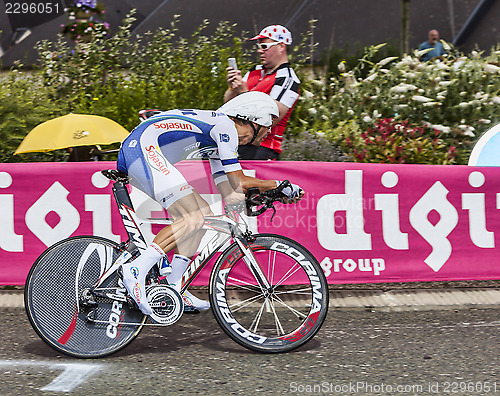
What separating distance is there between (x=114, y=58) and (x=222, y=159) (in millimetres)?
7313

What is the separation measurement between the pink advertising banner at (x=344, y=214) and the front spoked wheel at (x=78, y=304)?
164cm

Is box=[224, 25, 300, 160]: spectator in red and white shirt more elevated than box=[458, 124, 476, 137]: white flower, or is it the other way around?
box=[224, 25, 300, 160]: spectator in red and white shirt

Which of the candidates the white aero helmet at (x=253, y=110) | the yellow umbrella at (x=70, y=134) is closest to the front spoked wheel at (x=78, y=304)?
the white aero helmet at (x=253, y=110)

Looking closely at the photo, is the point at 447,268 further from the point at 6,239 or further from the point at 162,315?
the point at 6,239

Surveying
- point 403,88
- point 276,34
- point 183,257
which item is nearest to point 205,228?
point 183,257

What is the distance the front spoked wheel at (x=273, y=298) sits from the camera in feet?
16.2

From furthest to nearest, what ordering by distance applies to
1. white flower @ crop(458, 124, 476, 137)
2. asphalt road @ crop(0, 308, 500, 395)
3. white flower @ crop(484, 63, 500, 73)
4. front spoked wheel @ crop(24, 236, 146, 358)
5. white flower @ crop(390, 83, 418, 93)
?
white flower @ crop(484, 63, 500, 73) → white flower @ crop(390, 83, 418, 93) → white flower @ crop(458, 124, 476, 137) → front spoked wheel @ crop(24, 236, 146, 358) → asphalt road @ crop(0, 308, 500, 395)

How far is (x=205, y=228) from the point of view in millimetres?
4953

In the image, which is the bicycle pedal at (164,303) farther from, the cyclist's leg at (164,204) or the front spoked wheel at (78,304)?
the front spoked wheel at (78,304)

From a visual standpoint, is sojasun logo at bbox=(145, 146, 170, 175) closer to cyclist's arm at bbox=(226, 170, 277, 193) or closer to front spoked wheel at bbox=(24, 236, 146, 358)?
→ cyclist's arm at bbox=(226, 170, 277, 193)

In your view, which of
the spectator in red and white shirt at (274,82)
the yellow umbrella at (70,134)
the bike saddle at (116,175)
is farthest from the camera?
the yellow umbrella at (70,134)

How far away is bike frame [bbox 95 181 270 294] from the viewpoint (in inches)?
195

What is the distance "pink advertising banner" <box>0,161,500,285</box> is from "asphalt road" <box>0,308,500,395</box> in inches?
36.0

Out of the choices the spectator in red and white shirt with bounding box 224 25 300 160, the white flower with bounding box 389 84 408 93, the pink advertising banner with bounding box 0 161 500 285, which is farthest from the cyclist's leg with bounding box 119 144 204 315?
the white flower with bounding box 389 84 408 93
